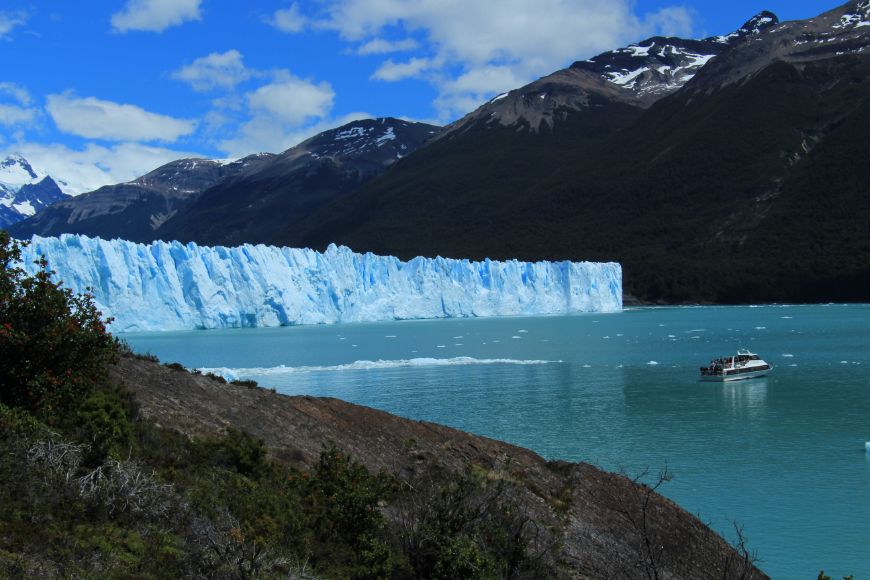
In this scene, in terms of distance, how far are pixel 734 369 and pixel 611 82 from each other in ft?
479

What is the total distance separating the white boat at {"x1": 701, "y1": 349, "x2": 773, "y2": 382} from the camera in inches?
1026

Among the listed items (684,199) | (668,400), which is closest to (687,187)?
(684,199)

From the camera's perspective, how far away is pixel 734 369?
85.9 ft

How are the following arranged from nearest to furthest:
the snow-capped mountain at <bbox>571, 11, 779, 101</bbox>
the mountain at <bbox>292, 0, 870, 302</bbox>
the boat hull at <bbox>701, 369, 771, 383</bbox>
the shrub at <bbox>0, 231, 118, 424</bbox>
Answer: the shrub at <bbox>0, 231, 118, 424</bbox> → the boat hull at <bbox>701, 369, 771, 383</bbox> → the mountain at <bbox>292, 0, 870, 302</bbox> → the snow-capped mountain at <bbox>571, 11, 779, 101</bbox>

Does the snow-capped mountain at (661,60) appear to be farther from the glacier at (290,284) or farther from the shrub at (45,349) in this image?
the shrub at (45,349)

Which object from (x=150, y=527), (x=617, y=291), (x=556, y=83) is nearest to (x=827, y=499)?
(x=150, y=527)

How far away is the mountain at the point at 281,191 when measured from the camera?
159 m

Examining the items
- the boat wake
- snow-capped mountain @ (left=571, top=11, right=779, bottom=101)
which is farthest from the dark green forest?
the boat wake

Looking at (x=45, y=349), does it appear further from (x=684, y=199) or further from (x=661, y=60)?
(x=661, y=60)

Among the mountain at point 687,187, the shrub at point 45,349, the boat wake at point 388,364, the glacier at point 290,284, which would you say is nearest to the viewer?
the shrub at point 45,349

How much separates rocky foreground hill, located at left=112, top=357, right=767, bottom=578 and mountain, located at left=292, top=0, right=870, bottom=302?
72.6m

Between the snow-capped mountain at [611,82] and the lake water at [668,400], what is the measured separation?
96274mm

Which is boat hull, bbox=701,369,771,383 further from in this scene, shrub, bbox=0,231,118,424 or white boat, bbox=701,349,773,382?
shrub, bbox=0,231,118,424

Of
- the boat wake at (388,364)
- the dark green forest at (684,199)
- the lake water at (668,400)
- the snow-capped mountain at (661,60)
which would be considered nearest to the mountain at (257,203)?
the dark green forest at (684,199)
